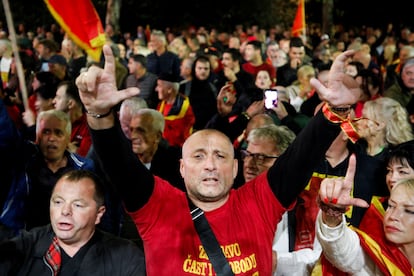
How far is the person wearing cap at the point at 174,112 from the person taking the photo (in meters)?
6.64

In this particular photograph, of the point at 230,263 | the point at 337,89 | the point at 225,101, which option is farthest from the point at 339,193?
the point at 225,101

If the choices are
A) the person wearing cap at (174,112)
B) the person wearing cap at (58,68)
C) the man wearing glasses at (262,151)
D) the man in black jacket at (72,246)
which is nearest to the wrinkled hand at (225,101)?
the person wearing cap at (174,112)

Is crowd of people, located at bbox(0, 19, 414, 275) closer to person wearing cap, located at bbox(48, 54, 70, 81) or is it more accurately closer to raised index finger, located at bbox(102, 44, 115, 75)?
raised index finger, located at bbox(102, 44, 115, 75)

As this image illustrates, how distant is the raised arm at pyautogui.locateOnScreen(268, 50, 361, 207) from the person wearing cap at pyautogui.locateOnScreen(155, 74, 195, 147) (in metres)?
3.75

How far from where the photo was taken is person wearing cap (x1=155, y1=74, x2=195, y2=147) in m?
6.64

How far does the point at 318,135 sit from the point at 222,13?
26.6 meters

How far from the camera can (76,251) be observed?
3.11 m

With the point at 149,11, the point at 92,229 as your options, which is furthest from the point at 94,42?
the point at 149,11

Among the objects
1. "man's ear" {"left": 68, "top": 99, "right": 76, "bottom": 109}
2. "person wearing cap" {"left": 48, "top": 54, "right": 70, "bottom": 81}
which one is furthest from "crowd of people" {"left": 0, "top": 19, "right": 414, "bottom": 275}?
"person wearing cap" {"left": 48, "top": 54, "right": 70, "bottom": 81}

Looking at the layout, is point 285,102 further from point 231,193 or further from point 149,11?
point 149,11

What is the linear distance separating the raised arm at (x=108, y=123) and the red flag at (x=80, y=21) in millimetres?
3274

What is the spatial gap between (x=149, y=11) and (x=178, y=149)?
950 inches

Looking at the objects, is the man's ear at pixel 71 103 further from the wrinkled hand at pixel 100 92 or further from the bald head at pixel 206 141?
the wrinkled hand at pixel 100 92

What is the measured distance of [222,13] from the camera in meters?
28.6
